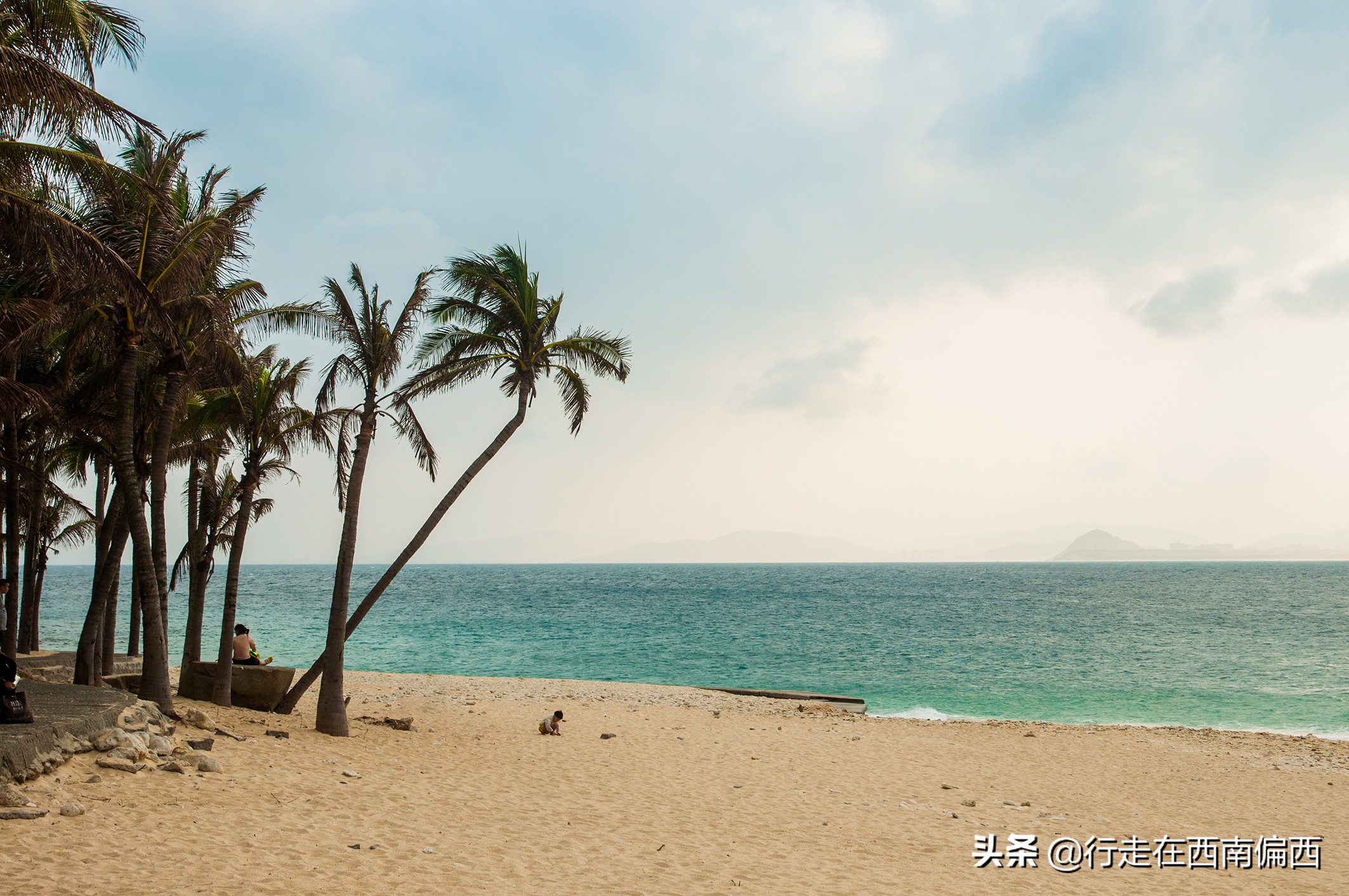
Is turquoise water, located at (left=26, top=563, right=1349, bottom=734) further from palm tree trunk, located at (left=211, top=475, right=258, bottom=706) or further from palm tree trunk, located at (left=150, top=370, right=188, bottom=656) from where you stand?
palm tree trunk, located at (left=150, top=370, right=188, bottom=656)

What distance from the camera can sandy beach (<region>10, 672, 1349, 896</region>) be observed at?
6730 millimetres

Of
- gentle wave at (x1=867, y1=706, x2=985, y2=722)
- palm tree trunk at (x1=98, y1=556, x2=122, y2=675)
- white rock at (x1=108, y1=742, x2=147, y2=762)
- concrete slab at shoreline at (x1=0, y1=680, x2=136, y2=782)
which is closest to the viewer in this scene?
concrete slab at shoreline at (x1=0, y1=680, x2=136, y2=782)

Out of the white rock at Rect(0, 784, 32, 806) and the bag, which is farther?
the bag

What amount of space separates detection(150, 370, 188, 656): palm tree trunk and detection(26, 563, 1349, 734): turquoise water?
18432 millimetres

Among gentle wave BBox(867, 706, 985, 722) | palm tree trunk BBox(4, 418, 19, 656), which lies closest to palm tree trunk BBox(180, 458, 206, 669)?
palm tree trunk BBox(4, 418, 19, 656)

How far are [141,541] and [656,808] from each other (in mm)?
8518

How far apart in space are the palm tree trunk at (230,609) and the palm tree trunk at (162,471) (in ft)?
3.55

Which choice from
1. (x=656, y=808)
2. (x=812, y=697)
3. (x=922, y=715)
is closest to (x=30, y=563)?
(x=656, y=808)

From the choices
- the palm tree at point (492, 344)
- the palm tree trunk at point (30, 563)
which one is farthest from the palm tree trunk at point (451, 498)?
the palm tree trunk at point (30, 563)

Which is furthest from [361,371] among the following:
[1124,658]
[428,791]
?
[1124,658]

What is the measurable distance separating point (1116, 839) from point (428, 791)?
8658mm

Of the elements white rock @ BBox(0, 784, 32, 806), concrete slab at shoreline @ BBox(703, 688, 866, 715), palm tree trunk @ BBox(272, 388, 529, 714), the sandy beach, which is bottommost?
concrete slab at shoreline @ BBox(703, 688, 866, 715)

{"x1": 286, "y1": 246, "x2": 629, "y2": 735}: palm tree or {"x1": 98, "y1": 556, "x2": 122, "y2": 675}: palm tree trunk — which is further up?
{"x1": 286, "y1": 246, "x2": 629, "y2": 735}: palm tree

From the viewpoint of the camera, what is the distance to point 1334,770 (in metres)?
14.4
